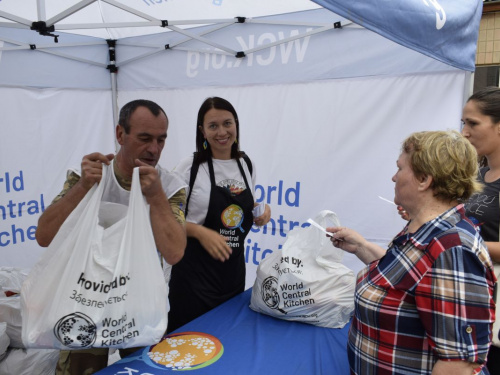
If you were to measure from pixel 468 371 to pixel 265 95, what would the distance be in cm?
257

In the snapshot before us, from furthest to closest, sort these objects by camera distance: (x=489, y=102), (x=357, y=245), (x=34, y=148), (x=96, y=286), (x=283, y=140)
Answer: (x=34, y=148)
(x=283, y=140)
(x=489, y=102)
(x=357, y=245)
(x=96, y=286)

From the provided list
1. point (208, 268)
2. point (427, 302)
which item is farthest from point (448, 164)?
point (208, 268)

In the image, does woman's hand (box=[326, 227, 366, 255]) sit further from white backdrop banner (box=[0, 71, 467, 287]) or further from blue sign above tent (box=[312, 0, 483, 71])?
white backdrop banner (box=[0, 71, 467, 287])

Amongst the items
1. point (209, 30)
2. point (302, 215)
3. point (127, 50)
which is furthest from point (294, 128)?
point (127, 50)

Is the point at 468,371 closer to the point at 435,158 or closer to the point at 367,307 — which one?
the point at 367,307

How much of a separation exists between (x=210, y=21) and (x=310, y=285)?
2071mm

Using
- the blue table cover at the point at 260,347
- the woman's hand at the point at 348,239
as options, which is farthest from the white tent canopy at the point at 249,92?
the blue table cover at the point at 260,347

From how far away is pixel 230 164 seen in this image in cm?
192

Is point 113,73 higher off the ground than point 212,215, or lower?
higher

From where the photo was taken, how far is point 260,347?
143 cm

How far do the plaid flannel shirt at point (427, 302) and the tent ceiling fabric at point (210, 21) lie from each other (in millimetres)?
675

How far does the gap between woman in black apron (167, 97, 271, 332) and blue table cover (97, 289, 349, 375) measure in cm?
13

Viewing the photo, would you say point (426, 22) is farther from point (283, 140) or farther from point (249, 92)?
point (249, 92)

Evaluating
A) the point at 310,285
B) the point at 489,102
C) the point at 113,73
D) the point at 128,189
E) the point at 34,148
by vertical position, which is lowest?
the point at 310,285
